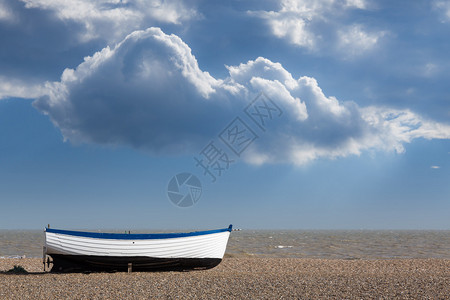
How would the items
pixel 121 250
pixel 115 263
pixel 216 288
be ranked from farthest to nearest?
pixel 115 263 → pixel 121 250 → pixel 216 288

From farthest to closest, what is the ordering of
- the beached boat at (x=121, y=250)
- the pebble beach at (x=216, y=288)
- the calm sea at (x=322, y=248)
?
the calm sea at (x=322, y=248) < the beached boat at (x=121, y=250) < the pebble beach at (x=216, y=288)

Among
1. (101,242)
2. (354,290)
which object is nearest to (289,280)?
(354,290)

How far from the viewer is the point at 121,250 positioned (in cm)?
1948

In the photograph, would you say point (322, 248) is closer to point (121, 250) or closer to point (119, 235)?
point (121, 250)

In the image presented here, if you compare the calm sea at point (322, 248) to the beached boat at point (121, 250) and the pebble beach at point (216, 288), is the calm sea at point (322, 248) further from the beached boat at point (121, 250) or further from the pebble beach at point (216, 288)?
the pebble beach at point (216, 288)

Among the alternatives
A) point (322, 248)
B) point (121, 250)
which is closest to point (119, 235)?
point (121, 250)

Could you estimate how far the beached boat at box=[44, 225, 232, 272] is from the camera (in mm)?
19516

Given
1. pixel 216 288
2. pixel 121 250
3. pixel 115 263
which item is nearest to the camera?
pixel 216 288

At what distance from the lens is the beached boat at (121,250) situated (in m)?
19.5

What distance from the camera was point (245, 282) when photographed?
15.8 metres

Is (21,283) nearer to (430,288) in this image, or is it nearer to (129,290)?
(129,290)

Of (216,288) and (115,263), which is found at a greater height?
(115,263)

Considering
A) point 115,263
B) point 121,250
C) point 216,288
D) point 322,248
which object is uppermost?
point 121,250

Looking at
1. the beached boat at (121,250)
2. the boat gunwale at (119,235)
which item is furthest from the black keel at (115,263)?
the boat gunwale at (119,235)
